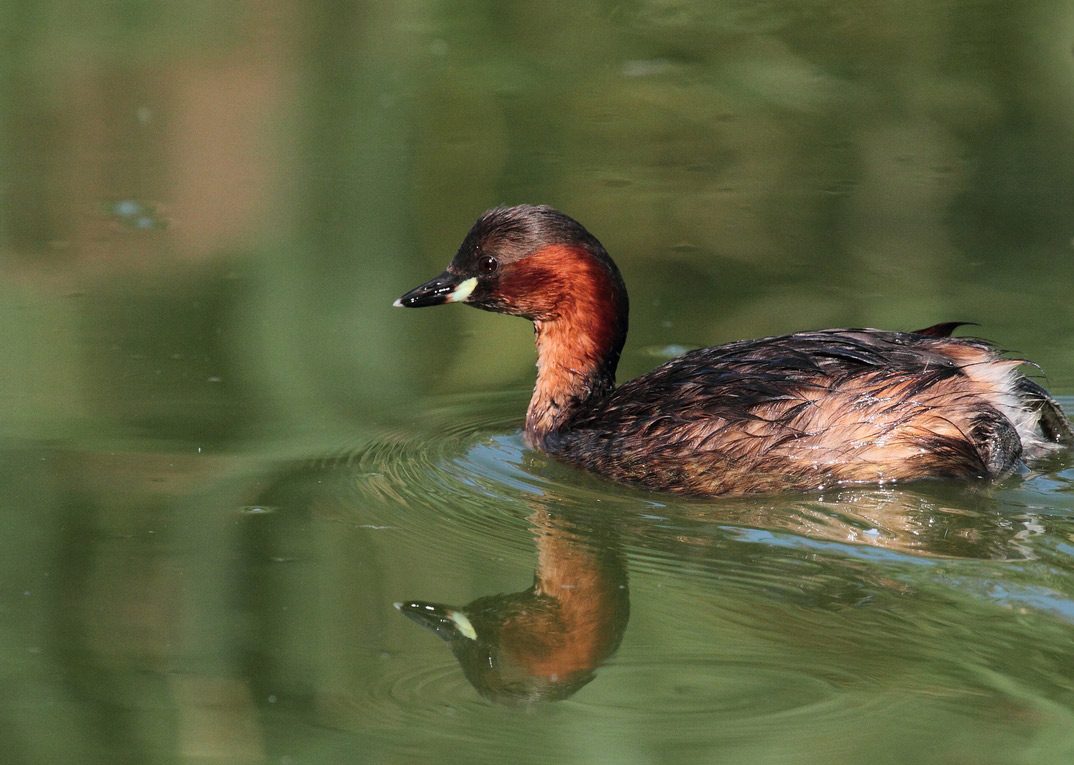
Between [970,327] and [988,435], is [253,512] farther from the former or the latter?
[970,327]

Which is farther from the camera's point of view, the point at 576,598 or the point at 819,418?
the point at 819,418

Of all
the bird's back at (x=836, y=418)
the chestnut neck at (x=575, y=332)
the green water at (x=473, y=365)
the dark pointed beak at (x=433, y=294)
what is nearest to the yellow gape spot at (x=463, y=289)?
the dark pointed beak at (x=433, y=294)

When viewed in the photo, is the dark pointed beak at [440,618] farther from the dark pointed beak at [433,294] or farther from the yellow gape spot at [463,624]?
the dark pointed beak at [433,294]

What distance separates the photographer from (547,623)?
15.5 ft

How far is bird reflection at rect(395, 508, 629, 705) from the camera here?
4.32 meters

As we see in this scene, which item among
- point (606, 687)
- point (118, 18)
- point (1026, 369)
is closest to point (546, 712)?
point (606, 687)

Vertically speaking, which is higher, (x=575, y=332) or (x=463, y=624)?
(x=575, y=332)

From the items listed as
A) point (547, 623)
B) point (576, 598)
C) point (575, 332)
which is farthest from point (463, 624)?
point (575, 332)

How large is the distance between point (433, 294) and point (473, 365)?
2.84 feet

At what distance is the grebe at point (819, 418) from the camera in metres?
5.50

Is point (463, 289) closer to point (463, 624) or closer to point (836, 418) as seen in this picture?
point (836, 418)

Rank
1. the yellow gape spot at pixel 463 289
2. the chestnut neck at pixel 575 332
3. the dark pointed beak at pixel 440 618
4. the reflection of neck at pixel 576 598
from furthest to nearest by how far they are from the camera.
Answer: the yellow gape spot at pixel 463 289, the chestnut neck at pixel 575 332, the dark pointed beak at pixel 440 618, the reflection of neck at pixel 576 598

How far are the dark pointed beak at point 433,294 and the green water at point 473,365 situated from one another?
1.51 ft

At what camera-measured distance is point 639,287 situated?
309 inches
